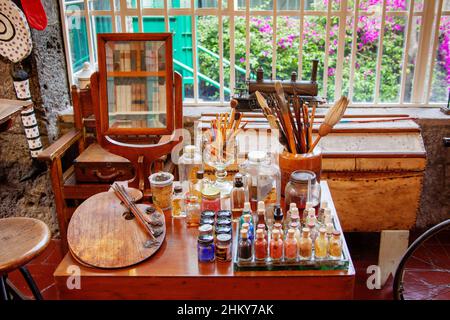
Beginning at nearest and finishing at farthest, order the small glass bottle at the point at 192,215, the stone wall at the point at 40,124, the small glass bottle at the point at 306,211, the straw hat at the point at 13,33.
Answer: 1. the small glass bottle at the point at 306,211
2. the small glass bottle at the point at 192,215
3. the straw hat at the point at 13,33
4. the stone wall at the point at 40,124

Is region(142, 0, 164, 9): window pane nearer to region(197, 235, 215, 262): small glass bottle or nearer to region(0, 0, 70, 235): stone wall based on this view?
region(0, 0, 70, 235): stone wall

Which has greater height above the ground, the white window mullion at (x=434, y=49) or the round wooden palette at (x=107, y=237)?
the white window mullion at (x=434, y=49)

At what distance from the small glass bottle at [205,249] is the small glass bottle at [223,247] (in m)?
0.02

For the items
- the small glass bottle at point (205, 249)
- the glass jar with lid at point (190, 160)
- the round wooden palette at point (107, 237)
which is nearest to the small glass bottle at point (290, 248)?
the small glass bottle at point (205, 249)

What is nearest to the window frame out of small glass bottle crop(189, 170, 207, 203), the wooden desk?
small glass bottle crop(189, 170, 207, 203)

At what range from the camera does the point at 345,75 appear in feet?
14.4

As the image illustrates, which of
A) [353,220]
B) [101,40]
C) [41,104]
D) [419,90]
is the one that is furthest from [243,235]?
[419,90]

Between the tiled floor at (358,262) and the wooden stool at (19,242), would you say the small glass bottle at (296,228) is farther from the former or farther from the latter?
the tiled floor at (358,262)

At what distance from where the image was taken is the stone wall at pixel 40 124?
127 inches

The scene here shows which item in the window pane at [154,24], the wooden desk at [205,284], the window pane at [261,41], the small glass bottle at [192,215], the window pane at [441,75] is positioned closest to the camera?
the wooden desk at [205,284]

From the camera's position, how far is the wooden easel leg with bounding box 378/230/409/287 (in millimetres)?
2936

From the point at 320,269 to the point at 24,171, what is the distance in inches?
97.0

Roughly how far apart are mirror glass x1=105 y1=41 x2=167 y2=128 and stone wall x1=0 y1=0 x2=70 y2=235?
109 centimetres

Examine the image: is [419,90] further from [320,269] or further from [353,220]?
[320,269]
